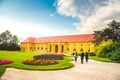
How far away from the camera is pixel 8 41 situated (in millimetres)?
77875

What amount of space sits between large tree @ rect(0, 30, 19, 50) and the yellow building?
421cm

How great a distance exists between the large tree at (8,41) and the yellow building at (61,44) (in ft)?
13.8

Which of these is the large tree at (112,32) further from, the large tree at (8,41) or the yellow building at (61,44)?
the large tree at (8,41)

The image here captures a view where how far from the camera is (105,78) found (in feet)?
41.7

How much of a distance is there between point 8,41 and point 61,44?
2725 centimetres

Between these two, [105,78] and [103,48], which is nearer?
[105,78]

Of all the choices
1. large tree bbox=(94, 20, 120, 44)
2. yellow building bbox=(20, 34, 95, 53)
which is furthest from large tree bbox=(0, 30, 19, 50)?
large tree bbox=(94, 20, 120, 44)

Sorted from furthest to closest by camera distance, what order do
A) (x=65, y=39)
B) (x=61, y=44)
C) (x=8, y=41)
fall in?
(x=8, y=41) → (x=65, y=39) → (x=61, y=44)

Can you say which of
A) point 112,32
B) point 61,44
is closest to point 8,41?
point 61,44

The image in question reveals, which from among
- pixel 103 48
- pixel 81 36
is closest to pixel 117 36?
pixel 103 48

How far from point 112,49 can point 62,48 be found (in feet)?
115

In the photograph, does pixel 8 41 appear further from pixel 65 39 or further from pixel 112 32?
pixel 112 32

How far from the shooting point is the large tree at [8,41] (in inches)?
2862

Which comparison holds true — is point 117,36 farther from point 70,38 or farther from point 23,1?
point 23,1
